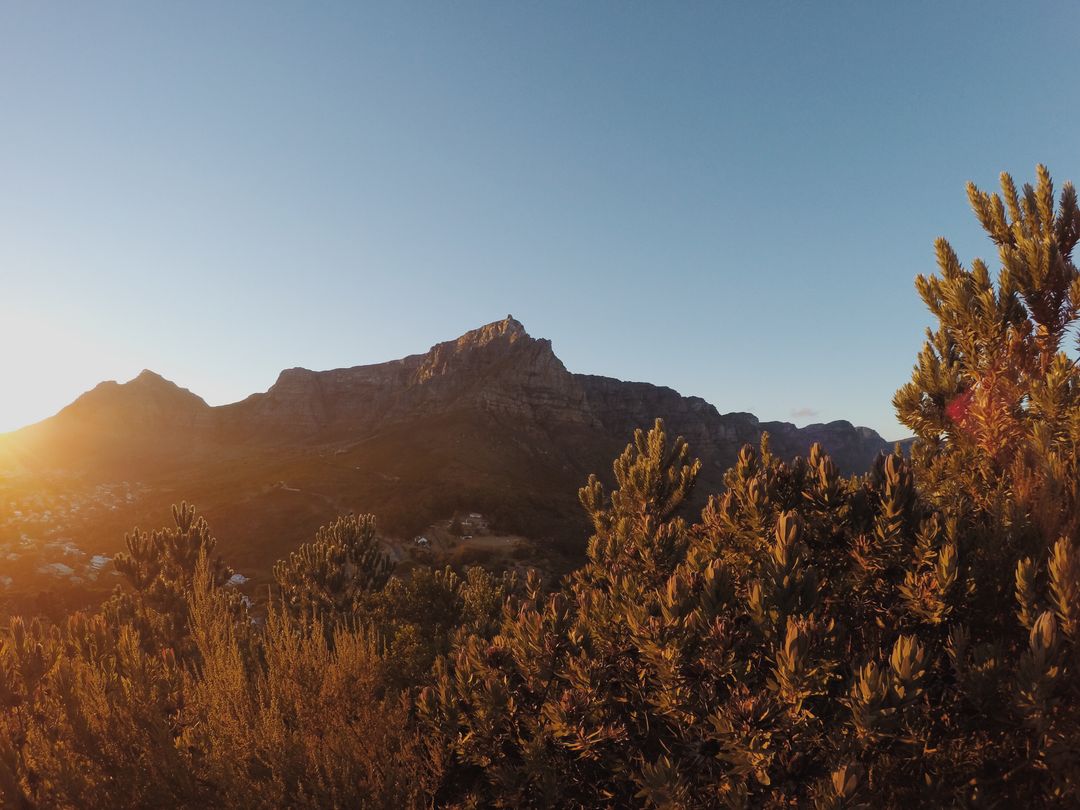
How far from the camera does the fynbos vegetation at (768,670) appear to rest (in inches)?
159

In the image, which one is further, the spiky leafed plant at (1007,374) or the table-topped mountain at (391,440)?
the table-topped mountain at (391,440)

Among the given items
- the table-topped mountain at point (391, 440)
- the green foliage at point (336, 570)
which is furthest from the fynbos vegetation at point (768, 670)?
the table-topped mountain at point (391, 440)

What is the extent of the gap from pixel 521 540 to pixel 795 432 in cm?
13510

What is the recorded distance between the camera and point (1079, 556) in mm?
3973

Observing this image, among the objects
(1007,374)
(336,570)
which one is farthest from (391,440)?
(1007,374)

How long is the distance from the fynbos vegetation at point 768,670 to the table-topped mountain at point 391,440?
41337mm

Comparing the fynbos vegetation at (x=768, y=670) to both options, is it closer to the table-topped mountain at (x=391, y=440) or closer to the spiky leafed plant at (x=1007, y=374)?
the spiky leafed plant at (x=1007, y=374)

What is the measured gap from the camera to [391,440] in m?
89.1

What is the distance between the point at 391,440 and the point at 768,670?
88.9 metres

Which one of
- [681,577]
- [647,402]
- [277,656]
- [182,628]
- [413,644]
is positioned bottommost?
[182,628]

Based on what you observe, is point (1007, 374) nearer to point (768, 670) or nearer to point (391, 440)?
point (768, 670)

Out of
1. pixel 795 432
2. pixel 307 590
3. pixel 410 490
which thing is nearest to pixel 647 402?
pixel 795 432

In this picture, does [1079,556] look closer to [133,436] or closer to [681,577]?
[681,577]

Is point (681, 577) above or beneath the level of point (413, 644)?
above
